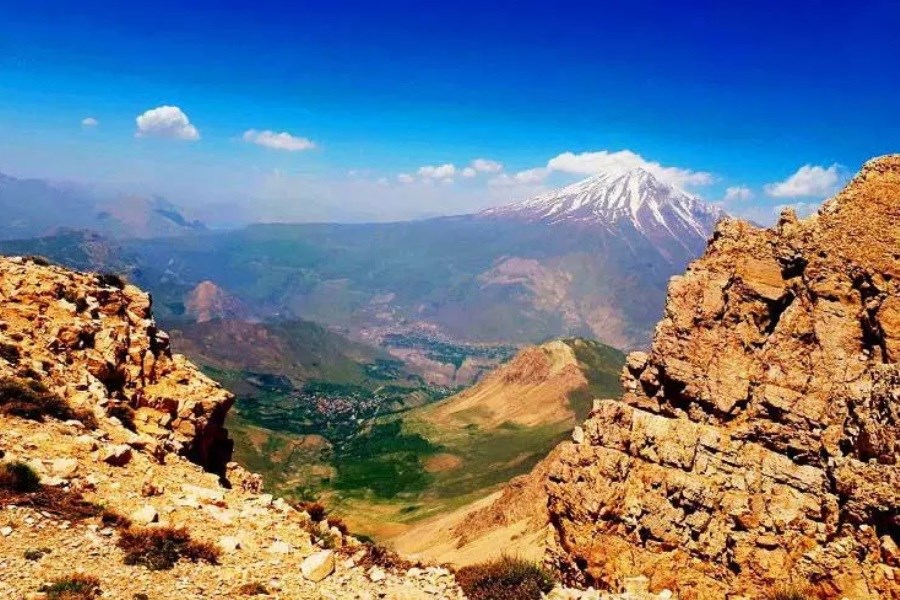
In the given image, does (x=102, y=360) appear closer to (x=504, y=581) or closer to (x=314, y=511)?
(x=314, y=511)

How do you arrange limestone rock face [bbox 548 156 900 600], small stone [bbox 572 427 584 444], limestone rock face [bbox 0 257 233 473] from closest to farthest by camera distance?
1. limestone rock face [bbox 548 156 900 600]
2. limestone rock face [bbox 0 257 233 473]
3. small stone [bbox 572 427 584 444]

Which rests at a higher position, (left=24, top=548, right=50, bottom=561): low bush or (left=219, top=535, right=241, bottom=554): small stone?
(left=24, top=548, right=50, bottom=561): low bush

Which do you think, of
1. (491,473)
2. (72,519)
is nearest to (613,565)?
(72,519)

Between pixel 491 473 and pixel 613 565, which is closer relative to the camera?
pixel 613 565

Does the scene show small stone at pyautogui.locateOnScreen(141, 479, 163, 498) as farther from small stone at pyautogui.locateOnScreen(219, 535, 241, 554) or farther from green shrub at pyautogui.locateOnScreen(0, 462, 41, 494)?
small stone at pyautogui.locateOnScreen(219, 535, 241, 554)

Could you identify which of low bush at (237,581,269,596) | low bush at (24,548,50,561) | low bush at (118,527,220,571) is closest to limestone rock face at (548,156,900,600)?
low bush at (237,581,269,596)

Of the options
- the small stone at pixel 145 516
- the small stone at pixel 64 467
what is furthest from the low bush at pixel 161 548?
the small stone at pixel 64 467

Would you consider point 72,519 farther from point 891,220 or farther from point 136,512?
point 891,220

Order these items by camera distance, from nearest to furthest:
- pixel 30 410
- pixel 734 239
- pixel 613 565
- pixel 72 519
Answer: pixel 72 519 < pixel 30 410 < pixel 613 565 < pixel 734 239
